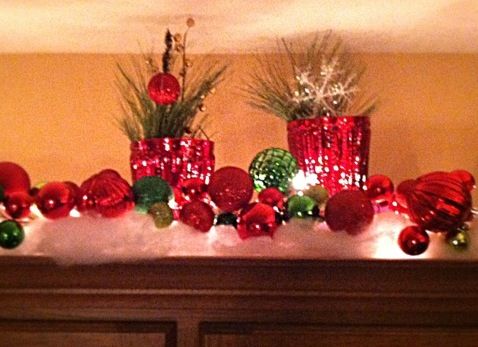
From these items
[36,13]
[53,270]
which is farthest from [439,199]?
[36,13]

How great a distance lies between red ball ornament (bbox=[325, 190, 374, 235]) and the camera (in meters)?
0.91

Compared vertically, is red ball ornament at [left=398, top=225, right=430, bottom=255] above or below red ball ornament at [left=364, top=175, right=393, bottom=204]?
below

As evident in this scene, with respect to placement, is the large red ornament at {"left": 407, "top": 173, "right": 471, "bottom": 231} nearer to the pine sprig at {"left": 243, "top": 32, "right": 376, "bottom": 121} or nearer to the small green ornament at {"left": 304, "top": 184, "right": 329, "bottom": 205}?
the small green ornament at {"left": 304, "top": 184, "right": 329, "bottom": 205}

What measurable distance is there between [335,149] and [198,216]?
0.99 ft

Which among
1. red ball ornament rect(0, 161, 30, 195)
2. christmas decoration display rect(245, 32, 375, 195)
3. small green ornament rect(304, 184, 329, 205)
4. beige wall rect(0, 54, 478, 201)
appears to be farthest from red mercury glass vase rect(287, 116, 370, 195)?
red ball ornament rect(0, 161, 30, 195)

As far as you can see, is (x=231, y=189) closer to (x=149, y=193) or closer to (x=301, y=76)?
(x=149, y=193)

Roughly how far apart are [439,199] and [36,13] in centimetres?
82

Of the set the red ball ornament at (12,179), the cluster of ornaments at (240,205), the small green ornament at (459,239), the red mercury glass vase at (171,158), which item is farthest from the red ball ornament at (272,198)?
the red ball ornament at (12,179)

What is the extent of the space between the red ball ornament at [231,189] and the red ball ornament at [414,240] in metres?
0.23

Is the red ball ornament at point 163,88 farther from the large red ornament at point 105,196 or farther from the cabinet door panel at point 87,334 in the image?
the cabinet door panel at point 87,334

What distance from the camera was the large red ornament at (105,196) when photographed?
929mm

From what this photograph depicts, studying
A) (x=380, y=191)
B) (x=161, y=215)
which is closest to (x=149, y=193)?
(x=161, y=215)

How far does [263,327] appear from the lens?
3.10 ft

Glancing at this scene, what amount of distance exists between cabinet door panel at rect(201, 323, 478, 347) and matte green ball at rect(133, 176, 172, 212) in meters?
0.20
